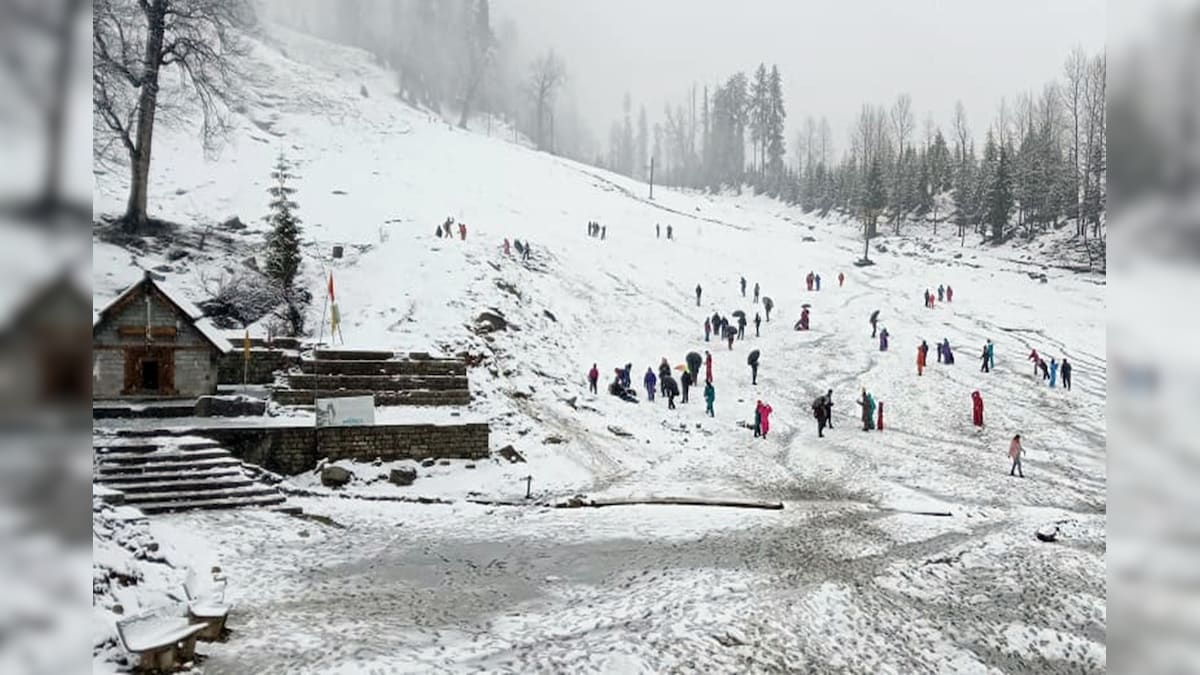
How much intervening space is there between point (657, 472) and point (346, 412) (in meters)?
7.13

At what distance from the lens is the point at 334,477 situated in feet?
44.5

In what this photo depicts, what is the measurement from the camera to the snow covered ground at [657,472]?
7.48m

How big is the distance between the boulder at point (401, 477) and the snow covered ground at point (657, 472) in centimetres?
27

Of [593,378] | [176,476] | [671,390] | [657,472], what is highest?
[593,378]

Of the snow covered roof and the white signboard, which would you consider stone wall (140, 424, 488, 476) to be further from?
the snow covered roof

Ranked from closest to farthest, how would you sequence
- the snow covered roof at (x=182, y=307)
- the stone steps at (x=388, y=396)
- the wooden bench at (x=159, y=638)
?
the wooden bench at (x=159, y=638), the snow covered roof at (x=182, y=307), the stone steps at (x=388, y=396)

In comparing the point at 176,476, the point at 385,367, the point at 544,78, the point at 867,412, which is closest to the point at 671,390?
the point at 867,412

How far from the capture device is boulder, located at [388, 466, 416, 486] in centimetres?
1398

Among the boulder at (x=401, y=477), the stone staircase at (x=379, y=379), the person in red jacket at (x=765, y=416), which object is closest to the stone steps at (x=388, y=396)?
the stone staircase at (x=379, y=379)

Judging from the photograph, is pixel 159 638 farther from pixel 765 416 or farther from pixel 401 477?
pixel 765 416

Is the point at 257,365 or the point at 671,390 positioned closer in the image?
the point at 257,365

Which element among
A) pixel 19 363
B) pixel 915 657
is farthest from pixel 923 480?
pixel 19 363

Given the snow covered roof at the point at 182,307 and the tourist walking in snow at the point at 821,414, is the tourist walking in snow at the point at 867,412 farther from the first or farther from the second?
the snow covered roof at the point at 182,307

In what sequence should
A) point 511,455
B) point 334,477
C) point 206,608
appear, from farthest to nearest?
point 511,455, point 334,477, point 206,608
